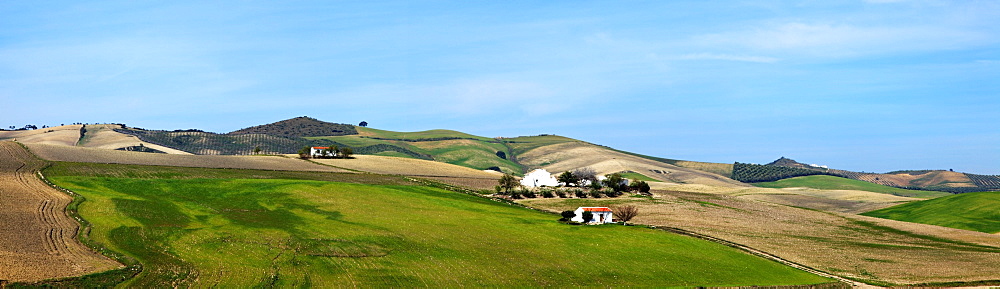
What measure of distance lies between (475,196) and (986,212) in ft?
245

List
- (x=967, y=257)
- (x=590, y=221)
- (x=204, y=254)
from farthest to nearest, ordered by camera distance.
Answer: (x=590, y=221)
(x=967, y=257)
(x=204, y=254)

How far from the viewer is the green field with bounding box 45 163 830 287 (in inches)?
2216

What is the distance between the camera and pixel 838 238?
300 feet

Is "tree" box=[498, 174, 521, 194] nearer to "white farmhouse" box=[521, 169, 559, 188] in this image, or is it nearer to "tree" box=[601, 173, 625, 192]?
"white farmhouse" box=[521, 169, 559, 188]

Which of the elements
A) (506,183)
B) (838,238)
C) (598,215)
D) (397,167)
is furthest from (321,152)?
(838,238)

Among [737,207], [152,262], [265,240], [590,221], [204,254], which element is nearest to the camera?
[152,262]

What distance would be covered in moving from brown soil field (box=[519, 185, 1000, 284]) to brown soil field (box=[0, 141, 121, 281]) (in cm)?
5723

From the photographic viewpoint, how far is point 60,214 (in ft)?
228

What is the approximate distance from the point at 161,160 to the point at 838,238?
9853cm

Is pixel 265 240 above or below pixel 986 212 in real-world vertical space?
below

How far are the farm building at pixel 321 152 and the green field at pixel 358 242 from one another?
7042 cm

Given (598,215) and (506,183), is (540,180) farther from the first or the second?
(598,215)

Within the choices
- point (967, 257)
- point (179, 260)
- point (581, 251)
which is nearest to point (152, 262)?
point (179, 260)

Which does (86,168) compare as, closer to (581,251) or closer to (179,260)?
(179,260)
